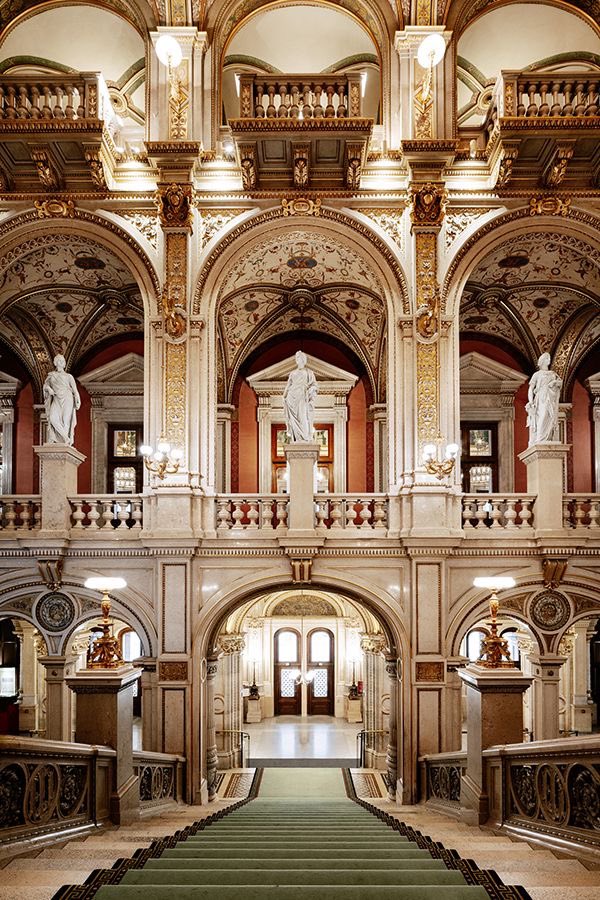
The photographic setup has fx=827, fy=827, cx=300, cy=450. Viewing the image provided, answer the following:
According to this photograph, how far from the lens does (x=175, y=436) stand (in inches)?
486

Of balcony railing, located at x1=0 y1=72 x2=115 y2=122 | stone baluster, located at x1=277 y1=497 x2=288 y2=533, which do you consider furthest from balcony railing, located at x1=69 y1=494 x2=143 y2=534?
balcony railing, located at x1=0 y1=72 x2=115 y2=122

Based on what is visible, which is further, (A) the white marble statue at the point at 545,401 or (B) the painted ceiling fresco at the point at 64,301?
(B) the painted ceiling fresco at the point at 64,301

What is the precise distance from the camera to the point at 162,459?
1210cm

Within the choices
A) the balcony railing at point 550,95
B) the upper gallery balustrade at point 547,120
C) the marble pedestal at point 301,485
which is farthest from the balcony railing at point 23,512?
the balcony railing at point 550,95

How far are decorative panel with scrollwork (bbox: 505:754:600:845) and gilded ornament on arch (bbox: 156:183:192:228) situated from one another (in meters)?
9.03

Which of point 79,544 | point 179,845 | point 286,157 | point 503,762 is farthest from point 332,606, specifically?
point 179,845

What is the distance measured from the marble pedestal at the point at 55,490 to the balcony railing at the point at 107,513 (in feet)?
0.48

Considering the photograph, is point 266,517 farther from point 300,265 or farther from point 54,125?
point 54,125

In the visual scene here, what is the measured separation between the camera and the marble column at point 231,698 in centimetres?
1602

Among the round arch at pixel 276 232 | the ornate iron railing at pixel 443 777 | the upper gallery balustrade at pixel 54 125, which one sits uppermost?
the upper gallery balustrade at pixel 54 125

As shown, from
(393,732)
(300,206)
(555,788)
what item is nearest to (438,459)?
(393,732)

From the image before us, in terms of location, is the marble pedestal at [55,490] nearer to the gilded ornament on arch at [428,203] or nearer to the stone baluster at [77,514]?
the stone baluster at [77,514]

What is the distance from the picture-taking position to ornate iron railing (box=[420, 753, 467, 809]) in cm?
991

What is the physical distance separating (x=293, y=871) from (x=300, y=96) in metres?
10.6
